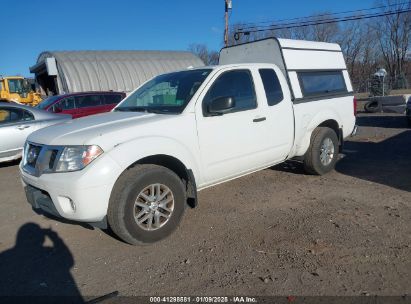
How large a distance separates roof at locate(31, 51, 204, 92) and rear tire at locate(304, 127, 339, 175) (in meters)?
22.6

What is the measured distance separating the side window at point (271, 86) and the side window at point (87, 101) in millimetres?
8478

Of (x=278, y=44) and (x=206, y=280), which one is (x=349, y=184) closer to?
(x=278, y=44)

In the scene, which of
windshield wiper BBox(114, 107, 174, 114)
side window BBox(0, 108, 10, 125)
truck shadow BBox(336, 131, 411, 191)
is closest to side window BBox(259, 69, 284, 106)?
windshield wiper BBox(114, 107, 174, 114)

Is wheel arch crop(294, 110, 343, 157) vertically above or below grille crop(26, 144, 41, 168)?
below

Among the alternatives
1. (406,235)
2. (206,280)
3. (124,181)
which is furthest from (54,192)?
(406,235)

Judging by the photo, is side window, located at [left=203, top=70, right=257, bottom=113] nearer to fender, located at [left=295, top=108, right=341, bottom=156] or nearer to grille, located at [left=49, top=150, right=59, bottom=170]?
fender, located at [left=295, top=108, right=341, bottom=156]

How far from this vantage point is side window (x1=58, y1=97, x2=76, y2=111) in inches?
466

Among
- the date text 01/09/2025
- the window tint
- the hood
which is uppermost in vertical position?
the window tint

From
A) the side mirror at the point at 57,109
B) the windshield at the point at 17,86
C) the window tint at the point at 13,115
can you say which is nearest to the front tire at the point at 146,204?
the window tint at the point at 13,115

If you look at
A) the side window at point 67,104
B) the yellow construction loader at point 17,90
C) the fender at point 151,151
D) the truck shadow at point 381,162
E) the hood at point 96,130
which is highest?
the yellow construction loader at point 17,90

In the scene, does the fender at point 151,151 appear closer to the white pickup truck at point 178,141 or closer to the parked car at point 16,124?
the white pickup truck at point 178,141

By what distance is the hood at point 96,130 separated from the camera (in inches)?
140

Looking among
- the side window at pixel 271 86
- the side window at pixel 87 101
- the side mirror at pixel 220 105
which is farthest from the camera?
the side window at pixel 87 101

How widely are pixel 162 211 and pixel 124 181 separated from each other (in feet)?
2.02
